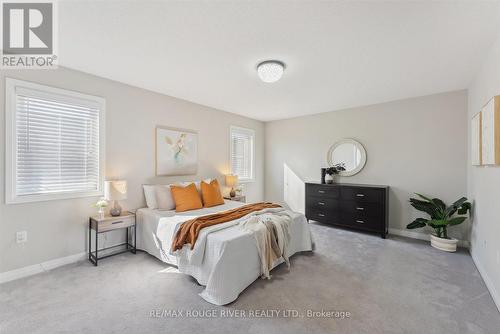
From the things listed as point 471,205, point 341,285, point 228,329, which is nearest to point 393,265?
point 341,285

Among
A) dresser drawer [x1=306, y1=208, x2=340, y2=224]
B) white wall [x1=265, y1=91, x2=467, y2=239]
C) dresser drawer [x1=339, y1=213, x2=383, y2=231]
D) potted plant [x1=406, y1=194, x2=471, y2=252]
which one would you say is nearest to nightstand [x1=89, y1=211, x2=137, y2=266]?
dresser drawer [x1=306, y1=208, x2=340, y2=224]

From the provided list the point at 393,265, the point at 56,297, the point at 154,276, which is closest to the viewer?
the point at 56,297

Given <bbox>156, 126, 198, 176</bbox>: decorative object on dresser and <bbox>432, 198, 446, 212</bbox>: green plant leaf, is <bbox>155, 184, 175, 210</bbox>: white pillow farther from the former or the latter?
<bbox>432, 198, 446, 212</bbox>: green plant leaf

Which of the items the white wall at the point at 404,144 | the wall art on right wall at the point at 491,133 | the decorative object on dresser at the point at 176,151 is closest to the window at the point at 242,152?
the decorative object on dresser at the point at 176,151

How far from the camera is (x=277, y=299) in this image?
2.14m

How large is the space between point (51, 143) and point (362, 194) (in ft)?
15.6

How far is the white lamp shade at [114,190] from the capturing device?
2984mm

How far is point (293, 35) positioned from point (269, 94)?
1.75 m

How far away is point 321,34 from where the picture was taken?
209 cm

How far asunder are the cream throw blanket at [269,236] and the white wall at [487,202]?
1993 mm

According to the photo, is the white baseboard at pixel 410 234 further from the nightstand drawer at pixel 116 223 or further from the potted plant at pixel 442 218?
the nightstand drawer at pixel 116 223

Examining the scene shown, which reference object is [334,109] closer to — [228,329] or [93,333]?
[228,329]

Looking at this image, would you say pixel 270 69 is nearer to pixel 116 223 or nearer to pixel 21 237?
pixel 116 223

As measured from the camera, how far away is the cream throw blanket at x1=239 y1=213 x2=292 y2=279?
2.48 metres
